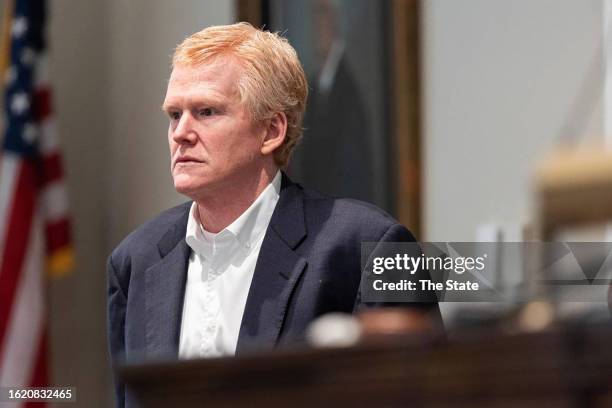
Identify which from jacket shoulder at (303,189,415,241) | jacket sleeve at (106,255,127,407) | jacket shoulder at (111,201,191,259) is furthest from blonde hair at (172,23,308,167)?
jacket sleeve at (106,255,127,407)

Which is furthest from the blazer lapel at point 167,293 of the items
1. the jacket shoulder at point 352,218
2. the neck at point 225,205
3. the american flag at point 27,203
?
the american flag at point 27,203

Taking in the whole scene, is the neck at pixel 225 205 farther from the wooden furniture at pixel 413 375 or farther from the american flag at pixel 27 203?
the american flag at pixel 27 203

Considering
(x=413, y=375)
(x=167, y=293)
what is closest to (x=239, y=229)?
(x=167, y=293)

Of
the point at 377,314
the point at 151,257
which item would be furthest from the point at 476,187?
the point at 377,314

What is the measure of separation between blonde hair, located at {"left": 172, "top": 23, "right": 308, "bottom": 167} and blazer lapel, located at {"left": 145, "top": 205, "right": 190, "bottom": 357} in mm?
407

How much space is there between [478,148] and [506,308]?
3.23m

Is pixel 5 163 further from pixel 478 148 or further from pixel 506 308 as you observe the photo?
pixel 506 308

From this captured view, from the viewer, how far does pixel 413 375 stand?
143cm

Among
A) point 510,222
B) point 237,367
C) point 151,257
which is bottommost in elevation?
point 510,222

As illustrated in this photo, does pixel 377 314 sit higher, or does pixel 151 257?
pixel 377 314

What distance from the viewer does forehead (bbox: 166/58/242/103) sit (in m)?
3.14

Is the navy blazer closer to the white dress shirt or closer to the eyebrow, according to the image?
the white dress shirt

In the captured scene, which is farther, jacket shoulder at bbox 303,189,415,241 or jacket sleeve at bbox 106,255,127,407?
jacket sleeve at bbox 106,255,127,407

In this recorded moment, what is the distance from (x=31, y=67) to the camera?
6.23 meters
